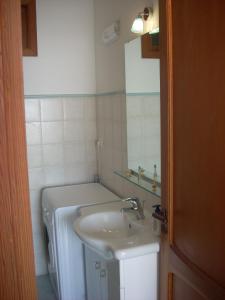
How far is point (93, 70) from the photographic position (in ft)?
9.87

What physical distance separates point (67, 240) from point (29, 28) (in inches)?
70.6

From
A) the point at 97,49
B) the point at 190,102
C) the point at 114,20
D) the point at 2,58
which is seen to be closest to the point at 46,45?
the point at 97,49

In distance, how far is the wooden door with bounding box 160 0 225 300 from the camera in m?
1.00

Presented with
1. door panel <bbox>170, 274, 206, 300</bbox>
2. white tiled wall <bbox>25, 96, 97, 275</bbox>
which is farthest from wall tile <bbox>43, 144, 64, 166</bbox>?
door panel <bbox>170, 274, 206, 300</bbox>

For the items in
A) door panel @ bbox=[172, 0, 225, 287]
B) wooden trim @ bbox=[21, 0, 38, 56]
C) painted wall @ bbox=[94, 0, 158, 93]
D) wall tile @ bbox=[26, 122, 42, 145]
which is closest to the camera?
door panel @ bbox=[172, 0, 225, 287]

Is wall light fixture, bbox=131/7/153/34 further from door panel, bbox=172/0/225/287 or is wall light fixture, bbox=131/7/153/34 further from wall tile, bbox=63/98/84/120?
wall tile, bbox=63/98/84/120

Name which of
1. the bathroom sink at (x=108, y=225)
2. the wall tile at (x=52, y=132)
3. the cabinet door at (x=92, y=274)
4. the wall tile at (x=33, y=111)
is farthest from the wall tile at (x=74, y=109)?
the cabinet door at (x=92, y=274)

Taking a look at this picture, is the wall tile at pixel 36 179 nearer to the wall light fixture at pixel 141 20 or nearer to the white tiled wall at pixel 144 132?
the white tiled wall at pixel 144 132

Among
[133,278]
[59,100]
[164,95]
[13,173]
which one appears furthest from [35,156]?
[13,173]

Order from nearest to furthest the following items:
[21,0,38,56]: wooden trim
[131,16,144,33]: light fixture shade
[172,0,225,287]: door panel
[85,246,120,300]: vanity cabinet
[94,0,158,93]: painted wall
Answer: [172,0,225,287]: door panel → [85,246,120,300]: vanity cabinet → [131,16,144,33]: light fixture shade → [94,0,158,93]: painted wall → [21,0,38,56]: wooden trim

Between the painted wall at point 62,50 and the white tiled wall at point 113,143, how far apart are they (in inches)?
12.3

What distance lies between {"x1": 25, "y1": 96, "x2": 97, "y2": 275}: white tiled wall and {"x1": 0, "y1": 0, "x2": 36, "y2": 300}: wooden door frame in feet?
7.47

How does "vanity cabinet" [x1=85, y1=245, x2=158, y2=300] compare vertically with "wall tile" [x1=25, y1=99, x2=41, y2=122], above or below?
below

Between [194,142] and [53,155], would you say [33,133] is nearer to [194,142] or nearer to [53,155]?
[53,155]
